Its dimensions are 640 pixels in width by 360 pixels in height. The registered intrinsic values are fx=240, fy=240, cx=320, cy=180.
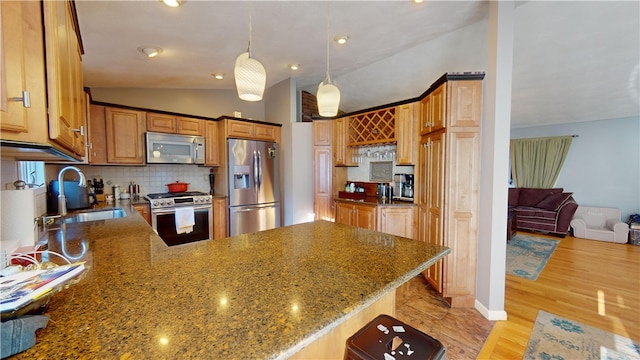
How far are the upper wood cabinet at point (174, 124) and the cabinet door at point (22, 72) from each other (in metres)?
3.09

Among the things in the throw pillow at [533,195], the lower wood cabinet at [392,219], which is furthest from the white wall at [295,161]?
the throw pillow at [533,195]

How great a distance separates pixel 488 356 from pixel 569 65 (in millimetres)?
3858

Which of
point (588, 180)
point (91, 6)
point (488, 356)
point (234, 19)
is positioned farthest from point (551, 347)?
point (588, 180)

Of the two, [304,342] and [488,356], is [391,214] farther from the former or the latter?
[304,342]

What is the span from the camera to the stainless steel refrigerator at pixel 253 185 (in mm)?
3900

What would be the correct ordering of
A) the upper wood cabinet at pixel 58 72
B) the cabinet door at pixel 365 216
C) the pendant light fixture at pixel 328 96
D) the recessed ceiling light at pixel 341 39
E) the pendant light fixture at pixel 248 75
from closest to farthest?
the upper wood cabinet at pixel 58 72 → the pendant light fixture at pixel 248 75 → the pendant light fixture at pixel 328 96 → the recessed ceiling light at pixel 341 39 → the cabinet door at pixel 365 216

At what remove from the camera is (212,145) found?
4012 millimetres

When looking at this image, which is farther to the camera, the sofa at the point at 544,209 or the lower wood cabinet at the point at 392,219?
the sofa at the point at 544,209

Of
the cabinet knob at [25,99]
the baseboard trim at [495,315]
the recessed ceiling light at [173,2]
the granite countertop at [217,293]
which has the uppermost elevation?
the recessed ceiling light at [173,2]

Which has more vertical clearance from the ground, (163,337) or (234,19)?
(234,19)

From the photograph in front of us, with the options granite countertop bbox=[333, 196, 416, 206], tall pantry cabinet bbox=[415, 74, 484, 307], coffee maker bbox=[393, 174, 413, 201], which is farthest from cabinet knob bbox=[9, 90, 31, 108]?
coffee maker bbox=[393, 174, 413, 201]

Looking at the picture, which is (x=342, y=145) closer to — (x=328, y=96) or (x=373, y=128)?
(x=373, y=128)

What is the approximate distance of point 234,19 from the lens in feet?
7.36

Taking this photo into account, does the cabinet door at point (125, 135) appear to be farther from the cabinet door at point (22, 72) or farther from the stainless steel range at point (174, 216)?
the cabinet door at point (22, 72)
